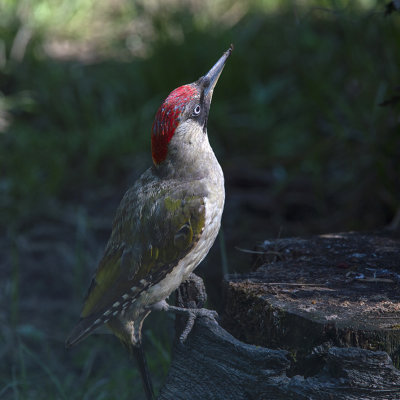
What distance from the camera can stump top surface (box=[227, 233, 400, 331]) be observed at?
275 centimetres

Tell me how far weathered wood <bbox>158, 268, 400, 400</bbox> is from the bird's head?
0.71 m

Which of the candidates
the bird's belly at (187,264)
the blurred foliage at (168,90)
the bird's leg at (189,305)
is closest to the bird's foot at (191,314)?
the bird's leg at (189,305)

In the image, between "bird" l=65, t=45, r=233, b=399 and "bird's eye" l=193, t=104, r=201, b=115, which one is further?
"bird's eye" l=193, t=104, r=201, b=115

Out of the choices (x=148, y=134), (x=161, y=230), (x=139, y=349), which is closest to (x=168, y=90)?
(x=148, y=134)

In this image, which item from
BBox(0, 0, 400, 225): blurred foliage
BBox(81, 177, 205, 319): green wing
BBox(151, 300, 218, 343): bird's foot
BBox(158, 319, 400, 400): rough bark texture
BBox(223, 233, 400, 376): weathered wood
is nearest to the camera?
BBox(158, 319, 400, 400): rough bark texture

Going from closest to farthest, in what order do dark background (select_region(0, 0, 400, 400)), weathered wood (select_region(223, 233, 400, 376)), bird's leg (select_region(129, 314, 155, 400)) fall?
weathered wood (select_region(223, 233, 400, 376))
bird's leg (select_region(129, 314, 155, 400))
dark background (select_region(0, 0, 400, 400))

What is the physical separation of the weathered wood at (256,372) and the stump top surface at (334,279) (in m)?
0.17

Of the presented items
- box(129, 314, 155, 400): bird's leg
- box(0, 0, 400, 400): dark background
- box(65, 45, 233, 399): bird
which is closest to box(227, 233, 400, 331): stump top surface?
box(65, 45, 233, 399): bird

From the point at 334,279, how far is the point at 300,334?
470 millimetres

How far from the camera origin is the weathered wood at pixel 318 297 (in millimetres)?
2656

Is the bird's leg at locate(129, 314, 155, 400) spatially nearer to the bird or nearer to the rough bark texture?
the bird

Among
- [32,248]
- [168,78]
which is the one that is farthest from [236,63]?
[32,248]

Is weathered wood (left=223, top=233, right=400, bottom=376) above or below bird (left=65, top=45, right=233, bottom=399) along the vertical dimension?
below

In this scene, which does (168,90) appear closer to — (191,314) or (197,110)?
(197,110)
